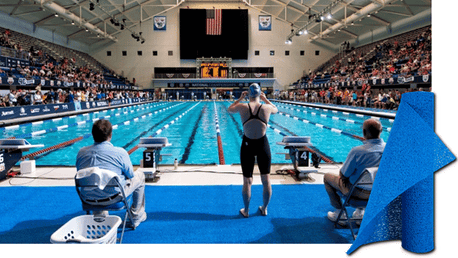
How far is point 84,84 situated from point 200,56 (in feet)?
55.3

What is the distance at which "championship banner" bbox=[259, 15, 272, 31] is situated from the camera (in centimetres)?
3638

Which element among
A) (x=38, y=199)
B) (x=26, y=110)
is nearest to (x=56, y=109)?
(x=26, y=110)

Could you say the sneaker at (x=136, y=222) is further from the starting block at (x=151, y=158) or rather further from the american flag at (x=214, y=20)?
the american flag at (x=214, y=20)

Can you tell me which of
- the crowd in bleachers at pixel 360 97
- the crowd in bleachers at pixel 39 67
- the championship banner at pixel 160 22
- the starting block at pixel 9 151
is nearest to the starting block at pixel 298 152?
the starting block at pixel 9 151

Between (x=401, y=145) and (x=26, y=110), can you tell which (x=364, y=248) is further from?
(x=26, y=110)

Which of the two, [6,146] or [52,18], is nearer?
[6,146]

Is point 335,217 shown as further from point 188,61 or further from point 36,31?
point 188,61

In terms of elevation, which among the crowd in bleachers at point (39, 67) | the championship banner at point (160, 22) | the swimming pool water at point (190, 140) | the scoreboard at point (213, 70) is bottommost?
the swimming pool water at point (190, 140)

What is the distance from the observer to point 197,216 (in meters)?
3.26

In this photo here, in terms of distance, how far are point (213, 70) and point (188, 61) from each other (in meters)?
3.37

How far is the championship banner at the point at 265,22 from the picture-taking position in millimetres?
36375

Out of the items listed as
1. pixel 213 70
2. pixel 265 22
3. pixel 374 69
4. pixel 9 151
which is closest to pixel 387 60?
pixel 374 69

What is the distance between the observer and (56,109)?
1606 centimetres

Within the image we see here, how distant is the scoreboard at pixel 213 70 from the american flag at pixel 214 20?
394cm
